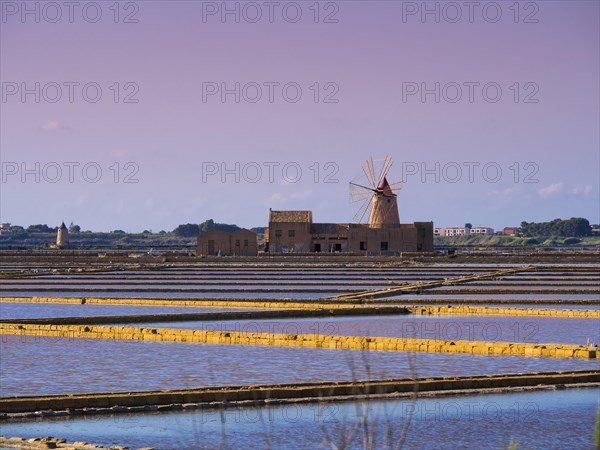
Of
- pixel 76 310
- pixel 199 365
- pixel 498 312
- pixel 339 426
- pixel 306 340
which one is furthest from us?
pixel 76 310

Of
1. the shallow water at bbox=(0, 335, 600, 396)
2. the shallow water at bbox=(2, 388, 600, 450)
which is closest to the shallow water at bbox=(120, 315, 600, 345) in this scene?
the shallow water at bbox=(0, 335, 600, 396)

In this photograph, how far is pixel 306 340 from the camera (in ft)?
67.1

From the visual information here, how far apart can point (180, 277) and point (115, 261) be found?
26756 millimetres

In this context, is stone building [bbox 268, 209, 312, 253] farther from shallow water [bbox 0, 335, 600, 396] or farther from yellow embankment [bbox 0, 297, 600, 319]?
shallow water [bbox 0, 335, 600, 396]

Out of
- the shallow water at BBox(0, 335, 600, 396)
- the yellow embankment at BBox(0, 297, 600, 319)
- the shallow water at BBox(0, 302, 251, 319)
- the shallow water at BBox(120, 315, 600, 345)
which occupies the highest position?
the yellow embankment at BBox(0, 297, 600, 319)

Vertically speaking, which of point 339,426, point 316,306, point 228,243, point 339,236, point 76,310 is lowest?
point 339,426

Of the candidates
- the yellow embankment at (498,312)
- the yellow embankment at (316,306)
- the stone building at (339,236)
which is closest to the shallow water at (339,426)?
the yellow embankment at (498,312)

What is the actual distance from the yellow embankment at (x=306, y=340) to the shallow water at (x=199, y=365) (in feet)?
0.92

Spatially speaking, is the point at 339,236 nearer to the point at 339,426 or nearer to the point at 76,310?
the point at 76,310

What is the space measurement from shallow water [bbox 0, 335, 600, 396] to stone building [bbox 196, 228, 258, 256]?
5694 cm

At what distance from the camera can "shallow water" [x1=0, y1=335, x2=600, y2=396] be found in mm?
15914

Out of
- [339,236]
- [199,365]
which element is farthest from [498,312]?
[339,236]

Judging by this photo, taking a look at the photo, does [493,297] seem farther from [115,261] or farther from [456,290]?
[115,261]

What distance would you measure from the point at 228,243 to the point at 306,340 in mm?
59305
